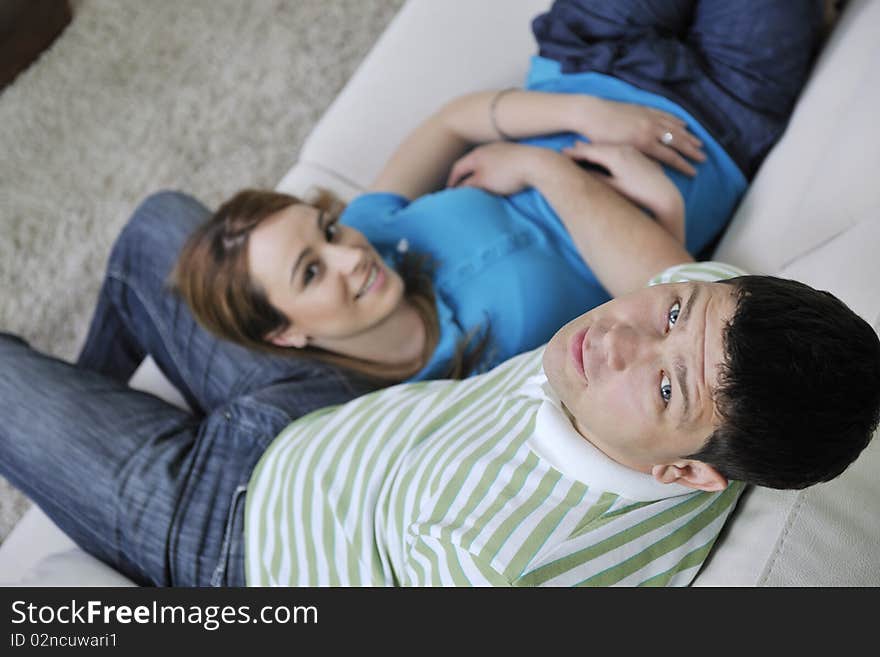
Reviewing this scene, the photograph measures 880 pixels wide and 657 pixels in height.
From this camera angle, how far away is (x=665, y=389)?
2.35 feet

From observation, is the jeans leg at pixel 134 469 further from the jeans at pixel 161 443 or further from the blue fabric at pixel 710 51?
the blue fabric at pixel 710 51

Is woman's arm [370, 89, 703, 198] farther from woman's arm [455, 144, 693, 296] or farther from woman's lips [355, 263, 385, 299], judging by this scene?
woman's lips [355, 263, 385, 299]

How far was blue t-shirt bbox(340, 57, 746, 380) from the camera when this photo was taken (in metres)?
1.22

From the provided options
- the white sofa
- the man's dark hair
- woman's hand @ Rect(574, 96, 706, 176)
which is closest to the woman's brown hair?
the white sofa

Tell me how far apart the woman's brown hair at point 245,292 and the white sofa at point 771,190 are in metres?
0.23

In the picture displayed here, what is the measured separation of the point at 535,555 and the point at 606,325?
218 mm

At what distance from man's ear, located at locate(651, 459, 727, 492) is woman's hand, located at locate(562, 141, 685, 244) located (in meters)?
0.53

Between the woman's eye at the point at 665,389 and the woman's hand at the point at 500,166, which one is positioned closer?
the woman's eye at the point at 665,389

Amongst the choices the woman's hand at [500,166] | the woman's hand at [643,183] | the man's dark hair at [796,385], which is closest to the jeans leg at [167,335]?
the woman's hand at [500,166]

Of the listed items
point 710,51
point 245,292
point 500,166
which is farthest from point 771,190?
point 245,292

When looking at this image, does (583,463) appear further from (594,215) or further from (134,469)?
(134,469)

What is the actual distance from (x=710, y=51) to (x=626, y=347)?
788mm

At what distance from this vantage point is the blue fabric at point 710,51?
1.25 meters
